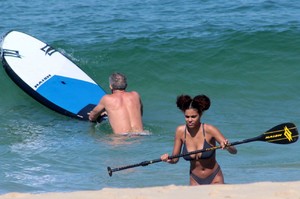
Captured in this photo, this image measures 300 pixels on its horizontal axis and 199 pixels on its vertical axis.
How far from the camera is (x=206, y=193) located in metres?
5.53

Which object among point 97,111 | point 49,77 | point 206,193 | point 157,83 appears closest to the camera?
point 206,193

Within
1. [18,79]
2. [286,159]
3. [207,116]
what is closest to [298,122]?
[207,116]

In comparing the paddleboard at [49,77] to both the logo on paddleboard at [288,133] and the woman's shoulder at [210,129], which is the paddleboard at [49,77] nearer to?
the woman's shoulder at [210,129]

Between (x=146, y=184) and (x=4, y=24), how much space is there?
8848 mm

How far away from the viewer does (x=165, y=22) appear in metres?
14.7

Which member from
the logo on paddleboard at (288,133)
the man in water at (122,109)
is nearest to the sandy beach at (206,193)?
the logo on paddleboard at (288,133)

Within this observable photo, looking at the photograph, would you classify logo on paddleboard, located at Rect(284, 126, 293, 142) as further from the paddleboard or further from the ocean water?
the paddleboard

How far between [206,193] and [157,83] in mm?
6658

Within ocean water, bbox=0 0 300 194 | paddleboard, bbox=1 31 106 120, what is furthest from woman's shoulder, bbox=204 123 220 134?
paddleboard, bbox=1 31 106 120

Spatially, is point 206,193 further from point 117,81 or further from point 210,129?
point 117,81

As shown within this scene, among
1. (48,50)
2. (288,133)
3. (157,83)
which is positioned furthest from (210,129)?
(157,83)

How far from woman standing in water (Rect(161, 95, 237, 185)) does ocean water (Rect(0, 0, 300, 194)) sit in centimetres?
95

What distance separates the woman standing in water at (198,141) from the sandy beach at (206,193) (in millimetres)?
302

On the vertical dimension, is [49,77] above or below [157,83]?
above
